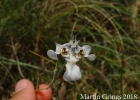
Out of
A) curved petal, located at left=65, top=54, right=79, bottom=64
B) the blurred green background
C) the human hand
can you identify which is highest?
the blurred green background

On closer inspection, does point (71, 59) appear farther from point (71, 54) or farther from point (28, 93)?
point (28, 93)

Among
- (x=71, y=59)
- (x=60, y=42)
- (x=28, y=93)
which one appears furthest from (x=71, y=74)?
(x=60, y=42)

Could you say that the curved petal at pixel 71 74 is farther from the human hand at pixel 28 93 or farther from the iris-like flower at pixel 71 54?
the human hand at pixel 28 93

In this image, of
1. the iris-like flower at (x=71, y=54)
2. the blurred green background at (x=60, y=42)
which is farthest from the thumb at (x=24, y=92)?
the blurred green background at (x=60, y=42)

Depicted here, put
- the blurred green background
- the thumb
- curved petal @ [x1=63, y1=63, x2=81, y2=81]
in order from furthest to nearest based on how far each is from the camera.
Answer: the blurred green background
the thumb
curved petal @ [x1=63, y1=63, x2=81, y2=81]

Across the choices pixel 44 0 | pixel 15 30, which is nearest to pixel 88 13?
pixel 44 0

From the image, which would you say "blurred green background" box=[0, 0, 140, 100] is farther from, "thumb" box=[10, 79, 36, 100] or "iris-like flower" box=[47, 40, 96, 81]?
"iris-like flower" box=[47, 40, 96, 81]

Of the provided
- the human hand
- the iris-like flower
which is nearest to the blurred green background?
the human hand

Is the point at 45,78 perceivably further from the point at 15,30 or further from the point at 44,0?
the point at 44,0

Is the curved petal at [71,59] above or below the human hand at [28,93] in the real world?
above
